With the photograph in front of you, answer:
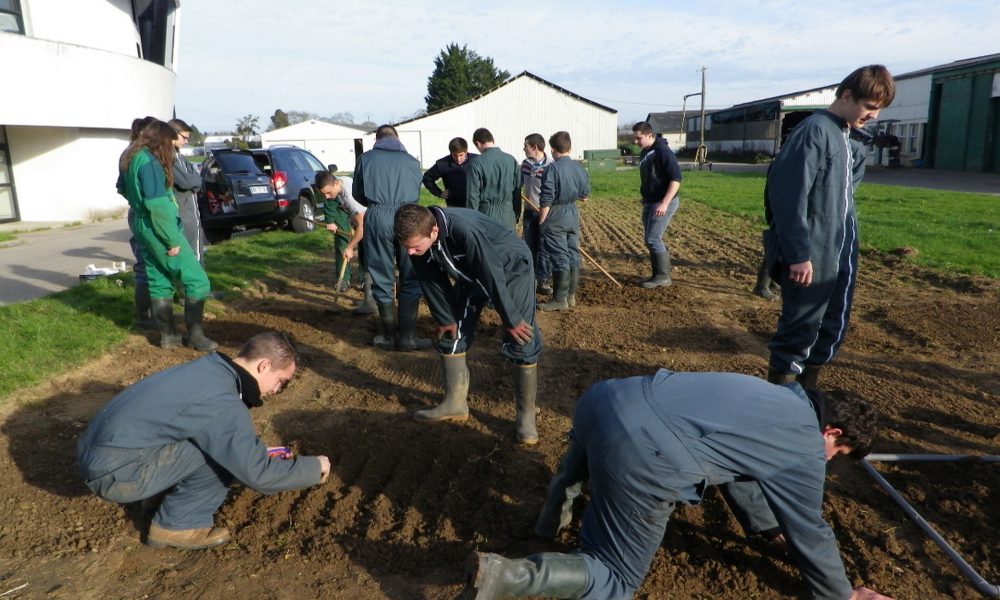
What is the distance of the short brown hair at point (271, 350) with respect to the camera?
3.13m

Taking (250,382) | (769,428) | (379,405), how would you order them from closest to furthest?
(769,428), (250,382), (379,405)

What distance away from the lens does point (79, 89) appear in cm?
1528

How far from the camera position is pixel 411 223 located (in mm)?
3619

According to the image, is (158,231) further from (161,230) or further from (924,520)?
(924,520)

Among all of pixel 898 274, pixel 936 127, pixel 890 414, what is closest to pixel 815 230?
pixel 890 414

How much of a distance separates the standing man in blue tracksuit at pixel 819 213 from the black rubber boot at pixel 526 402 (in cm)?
152

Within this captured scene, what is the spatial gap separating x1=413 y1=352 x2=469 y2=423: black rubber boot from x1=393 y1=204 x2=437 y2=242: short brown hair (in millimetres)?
1125

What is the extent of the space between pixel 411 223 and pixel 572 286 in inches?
158

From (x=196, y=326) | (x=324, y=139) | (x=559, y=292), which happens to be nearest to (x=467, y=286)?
(x=196, y=326)

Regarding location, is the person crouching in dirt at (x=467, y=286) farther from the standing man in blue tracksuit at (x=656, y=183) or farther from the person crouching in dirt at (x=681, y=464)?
the standing man in blue tracksuit at (x=656, y=183)

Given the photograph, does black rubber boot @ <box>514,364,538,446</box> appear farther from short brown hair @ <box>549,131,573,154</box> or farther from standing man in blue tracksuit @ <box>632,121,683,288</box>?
standing man in blue tracksuit @ <box>632,121,683,288</box>

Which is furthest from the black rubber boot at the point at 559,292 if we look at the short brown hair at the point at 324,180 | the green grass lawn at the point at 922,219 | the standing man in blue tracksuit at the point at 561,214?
the green grass lawn at the point at 922,219

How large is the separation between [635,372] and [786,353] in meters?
1.45

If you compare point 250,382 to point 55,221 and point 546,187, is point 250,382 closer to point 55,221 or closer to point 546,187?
point 546,187
